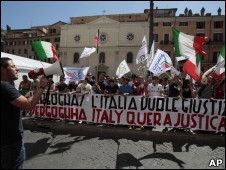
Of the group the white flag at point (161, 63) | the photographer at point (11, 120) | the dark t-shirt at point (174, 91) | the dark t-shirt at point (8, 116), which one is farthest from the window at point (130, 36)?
the dark t-shirt at point (8, 116)

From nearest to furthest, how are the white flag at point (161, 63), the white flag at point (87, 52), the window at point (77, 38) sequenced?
the white flag at point (161, 63)
the white flag at point (87, 52)
the window at point (77, 38)

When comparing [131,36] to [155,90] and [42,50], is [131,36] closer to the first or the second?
[42,50]

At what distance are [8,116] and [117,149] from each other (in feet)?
12.8

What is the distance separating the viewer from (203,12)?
58719mm

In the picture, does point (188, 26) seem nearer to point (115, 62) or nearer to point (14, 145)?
point (115, 62)

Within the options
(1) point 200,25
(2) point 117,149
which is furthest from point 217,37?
(2) point 117,149

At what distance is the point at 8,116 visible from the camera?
10.8 ft

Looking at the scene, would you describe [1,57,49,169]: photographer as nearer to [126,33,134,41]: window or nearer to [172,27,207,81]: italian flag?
[172,27,207,81]: italian flag

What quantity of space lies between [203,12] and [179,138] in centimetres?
5611

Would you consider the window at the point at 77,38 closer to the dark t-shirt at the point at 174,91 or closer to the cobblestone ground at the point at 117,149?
the cobblestone ground at the point at 117,149

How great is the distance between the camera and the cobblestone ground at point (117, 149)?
224 inches

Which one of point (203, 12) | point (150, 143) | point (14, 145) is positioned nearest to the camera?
point (14, 145)

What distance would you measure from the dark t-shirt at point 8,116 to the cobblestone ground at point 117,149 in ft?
7.42

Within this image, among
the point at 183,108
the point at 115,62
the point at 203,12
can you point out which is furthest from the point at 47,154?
the point at 203,12
